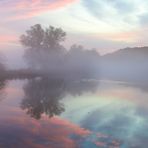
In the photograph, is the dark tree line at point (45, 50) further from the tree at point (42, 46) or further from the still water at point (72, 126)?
the still water at point (72, 126)

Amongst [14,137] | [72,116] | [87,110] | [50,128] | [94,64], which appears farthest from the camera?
[94,64]

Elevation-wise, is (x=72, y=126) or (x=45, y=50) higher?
(x=45, y=50)

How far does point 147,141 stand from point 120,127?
4.09m

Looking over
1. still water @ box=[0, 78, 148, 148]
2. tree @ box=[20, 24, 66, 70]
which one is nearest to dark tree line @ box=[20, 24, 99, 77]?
tree @ box=[20, 24, 66, 70]

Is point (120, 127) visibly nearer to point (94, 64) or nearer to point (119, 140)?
point (119, 140)

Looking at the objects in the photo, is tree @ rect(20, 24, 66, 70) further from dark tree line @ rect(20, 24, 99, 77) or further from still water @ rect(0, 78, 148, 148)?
still water @ rect(0, 78, 148, 148)

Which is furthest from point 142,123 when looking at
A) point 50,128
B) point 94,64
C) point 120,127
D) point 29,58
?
point 94,64

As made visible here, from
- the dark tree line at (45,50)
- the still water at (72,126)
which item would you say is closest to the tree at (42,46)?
the dark tree line at (45,50)

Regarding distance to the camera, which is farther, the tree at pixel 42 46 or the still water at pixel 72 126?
the tree at pixel 42 46

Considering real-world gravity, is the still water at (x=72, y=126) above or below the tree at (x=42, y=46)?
below

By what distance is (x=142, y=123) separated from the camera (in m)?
23.1

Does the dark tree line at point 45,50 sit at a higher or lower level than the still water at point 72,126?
higher

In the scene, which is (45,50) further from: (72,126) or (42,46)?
→ (72,126)

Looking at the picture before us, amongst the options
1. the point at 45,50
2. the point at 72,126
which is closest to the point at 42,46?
the point at 45,50
